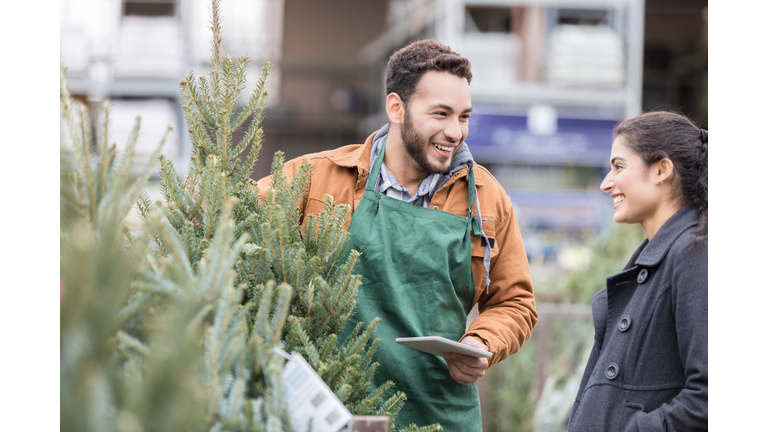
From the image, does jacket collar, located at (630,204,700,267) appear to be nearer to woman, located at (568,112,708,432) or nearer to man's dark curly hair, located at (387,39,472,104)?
woman, located at (568,112,708,432)

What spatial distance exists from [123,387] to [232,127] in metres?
0.84

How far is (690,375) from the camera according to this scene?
149 centimetres

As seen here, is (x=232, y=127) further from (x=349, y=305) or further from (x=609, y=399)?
(x=609, y=399)

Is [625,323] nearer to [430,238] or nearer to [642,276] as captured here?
[642,276]

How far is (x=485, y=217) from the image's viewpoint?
216 cm

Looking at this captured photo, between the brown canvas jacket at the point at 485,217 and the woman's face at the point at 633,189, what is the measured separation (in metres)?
0.44

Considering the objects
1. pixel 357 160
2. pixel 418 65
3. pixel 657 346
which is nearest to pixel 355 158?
pixel 357 160

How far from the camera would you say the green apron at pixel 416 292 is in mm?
1979

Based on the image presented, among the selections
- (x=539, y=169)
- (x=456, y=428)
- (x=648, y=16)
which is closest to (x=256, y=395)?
(x=456, y=428)

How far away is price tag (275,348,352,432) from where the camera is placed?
1.05 metres

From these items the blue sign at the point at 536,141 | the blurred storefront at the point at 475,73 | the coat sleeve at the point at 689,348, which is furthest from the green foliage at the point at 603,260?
the blue sign at the point at 536,141

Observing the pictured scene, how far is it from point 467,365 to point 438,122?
0.80m

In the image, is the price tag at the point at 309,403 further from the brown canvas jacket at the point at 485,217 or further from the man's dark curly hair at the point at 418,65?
the man's dark curly hair at the point at 418,65
